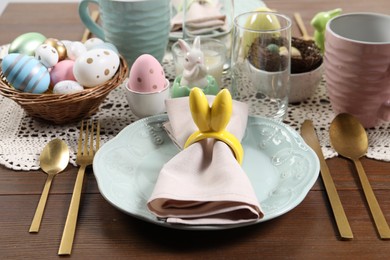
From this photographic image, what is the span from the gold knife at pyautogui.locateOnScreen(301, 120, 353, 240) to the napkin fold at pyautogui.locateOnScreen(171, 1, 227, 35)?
1.00 ft

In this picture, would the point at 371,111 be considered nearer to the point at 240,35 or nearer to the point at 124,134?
the point at 240,35

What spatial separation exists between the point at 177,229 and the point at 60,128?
280mm

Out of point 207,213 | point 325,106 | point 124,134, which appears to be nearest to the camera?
point 207,213

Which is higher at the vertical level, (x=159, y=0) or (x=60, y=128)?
(x=159, y=0)

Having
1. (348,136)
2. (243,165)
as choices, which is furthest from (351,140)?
(243,165)

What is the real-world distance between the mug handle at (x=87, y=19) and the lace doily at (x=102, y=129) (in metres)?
0.15

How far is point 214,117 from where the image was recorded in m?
0.61

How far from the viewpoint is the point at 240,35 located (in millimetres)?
730

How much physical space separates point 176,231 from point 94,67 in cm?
27

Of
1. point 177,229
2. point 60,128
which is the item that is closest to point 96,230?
point 177,229

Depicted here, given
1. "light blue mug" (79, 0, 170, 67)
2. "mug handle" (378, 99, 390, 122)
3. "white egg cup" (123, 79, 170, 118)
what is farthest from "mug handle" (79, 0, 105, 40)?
"mug handle" (378, 99, 390, 122)

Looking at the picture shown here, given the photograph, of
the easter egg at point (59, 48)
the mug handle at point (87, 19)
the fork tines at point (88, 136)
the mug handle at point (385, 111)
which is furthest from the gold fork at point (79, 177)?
the mug handle at point (385, 111)

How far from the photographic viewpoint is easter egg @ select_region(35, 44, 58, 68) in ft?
2.45

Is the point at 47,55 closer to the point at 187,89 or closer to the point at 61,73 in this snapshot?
the point at 61,73
